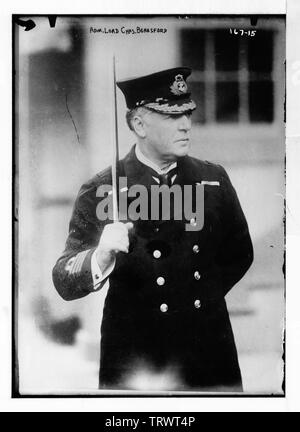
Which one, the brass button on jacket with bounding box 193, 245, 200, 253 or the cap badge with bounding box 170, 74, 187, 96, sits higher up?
the cap badge with bounding box 170, 74, 187, 96

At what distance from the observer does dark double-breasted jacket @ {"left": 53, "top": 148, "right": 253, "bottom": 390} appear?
86.8 inches

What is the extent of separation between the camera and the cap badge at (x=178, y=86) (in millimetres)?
2211

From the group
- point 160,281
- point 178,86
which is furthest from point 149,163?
point 160,281

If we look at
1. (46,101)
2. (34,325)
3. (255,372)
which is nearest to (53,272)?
(34,325)

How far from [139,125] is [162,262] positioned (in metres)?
0.47

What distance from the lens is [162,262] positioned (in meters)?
2.21

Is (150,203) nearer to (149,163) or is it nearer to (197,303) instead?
(149,163)

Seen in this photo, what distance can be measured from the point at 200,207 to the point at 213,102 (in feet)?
1.19

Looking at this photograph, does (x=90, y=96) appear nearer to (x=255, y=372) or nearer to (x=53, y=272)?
(x=53, y=272)

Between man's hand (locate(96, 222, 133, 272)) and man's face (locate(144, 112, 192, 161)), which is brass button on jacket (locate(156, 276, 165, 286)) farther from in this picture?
man's face (locate(144, 112, 192, 161))

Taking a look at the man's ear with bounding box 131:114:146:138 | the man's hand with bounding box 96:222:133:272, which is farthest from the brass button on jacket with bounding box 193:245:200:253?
the man's ear with bounding box 131:114:146:138

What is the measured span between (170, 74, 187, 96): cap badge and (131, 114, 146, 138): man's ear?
15 cm
